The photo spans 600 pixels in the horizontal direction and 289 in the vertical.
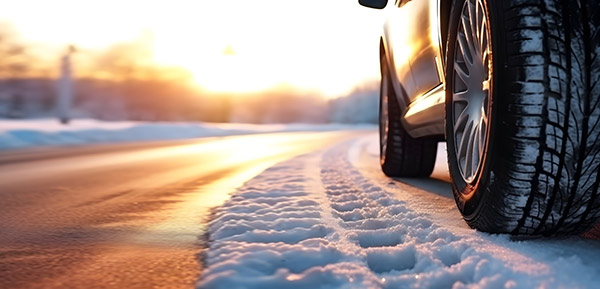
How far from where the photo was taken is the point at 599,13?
144 centimetres

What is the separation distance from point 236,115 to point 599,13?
90.7 metres

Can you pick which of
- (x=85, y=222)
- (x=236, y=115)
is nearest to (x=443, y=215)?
(x=85, y=222)

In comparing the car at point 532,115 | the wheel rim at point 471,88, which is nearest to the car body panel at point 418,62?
the wheel rim at point 471,88

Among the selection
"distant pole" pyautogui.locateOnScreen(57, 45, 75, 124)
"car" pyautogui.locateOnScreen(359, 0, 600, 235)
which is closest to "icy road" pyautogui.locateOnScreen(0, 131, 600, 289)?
"car" pyautogui.locateOnScreen(359, 0, 600, 235)

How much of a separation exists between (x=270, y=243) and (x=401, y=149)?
2.43m

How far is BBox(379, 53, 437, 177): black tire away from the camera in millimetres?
4027

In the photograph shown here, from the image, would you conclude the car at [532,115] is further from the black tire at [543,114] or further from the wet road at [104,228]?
the wet road at [104,228]

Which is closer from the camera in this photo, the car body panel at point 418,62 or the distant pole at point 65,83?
the car body panel at point 418,62

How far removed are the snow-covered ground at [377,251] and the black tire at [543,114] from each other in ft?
0.47

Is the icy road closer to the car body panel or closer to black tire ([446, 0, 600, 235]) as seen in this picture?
black tire ([446, 0, 600, 235])

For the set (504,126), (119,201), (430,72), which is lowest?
(119,201)

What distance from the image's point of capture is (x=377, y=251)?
1668 mm

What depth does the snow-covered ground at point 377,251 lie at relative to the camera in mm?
1357

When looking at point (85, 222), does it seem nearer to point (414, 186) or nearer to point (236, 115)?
point (414, 186)
